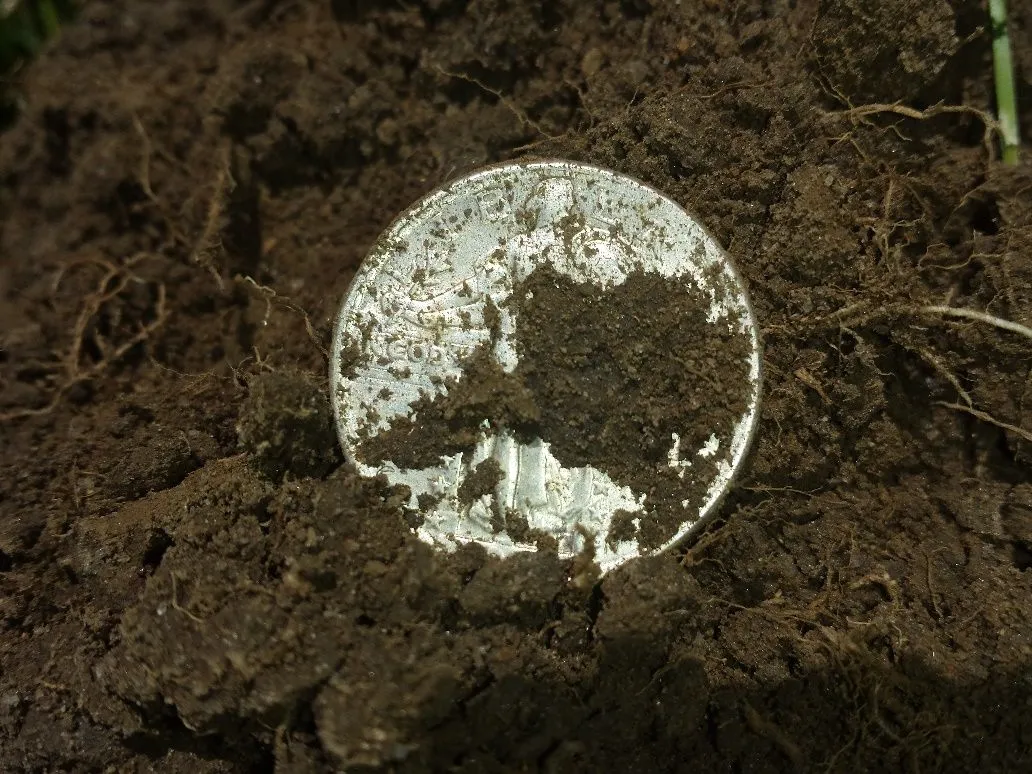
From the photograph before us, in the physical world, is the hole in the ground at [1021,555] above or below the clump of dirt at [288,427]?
below

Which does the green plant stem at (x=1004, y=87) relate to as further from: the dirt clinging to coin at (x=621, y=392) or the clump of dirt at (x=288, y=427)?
the clump of dirt at (x=288, y=427)

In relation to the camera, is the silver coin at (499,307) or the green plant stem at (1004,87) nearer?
the silver coin at (499,307)

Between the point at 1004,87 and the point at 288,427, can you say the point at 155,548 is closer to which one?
the point at 288,427

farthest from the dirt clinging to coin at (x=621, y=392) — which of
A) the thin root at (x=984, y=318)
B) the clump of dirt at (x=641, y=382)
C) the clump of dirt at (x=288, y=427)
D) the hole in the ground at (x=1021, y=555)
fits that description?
the hole in the ground at (x=1021, y=555)

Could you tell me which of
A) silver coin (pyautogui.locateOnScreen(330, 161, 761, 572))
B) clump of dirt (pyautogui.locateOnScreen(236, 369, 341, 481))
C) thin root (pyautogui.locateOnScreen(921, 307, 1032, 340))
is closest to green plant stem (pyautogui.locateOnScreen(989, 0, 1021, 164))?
thin root (pyautogui.locateOnScreen(921, 307, 1032, 340))

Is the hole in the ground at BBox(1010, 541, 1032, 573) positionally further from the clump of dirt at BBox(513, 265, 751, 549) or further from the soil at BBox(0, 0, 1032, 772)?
the clump of dirt at BBox(513, 265, 751, 549)

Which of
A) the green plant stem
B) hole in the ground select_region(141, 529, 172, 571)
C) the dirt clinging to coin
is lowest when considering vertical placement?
hole in the ground select_region(141, 529, 172, 571)

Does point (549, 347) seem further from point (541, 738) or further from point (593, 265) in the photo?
point (541, 738)
